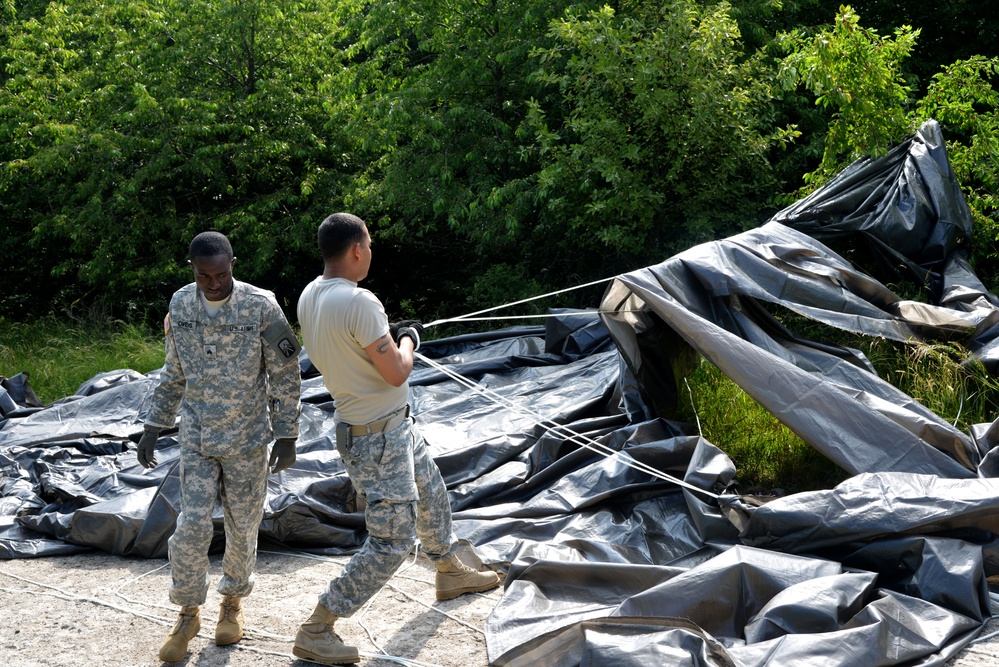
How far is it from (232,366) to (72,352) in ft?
24.1

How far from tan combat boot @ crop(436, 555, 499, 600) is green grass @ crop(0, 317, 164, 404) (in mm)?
5708

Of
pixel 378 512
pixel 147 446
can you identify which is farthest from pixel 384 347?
pixel 147 446

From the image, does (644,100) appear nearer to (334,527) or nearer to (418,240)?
(418,240)

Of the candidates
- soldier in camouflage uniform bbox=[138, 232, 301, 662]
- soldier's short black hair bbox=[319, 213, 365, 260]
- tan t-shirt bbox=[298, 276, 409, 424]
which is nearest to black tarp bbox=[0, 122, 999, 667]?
tan t-shirt bbox=[298, 276, 409, 424]

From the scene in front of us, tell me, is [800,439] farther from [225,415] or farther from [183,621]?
[183,621]

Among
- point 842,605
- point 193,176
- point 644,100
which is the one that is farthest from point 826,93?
point 193,176

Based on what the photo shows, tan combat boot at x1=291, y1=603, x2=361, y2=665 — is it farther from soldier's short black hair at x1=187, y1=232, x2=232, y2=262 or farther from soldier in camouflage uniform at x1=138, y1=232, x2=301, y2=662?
soldier's short black hair at x1=187, y1=232, x2=232, y2=262

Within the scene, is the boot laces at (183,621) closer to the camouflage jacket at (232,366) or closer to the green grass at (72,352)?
the camouflage jacket at (232,366)

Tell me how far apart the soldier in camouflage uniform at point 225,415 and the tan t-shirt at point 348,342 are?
0.16 meters

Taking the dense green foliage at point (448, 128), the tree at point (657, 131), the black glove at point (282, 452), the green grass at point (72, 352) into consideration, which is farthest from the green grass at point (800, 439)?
the green grass at point (72, 352)

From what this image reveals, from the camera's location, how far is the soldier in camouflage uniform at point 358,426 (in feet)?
10.9

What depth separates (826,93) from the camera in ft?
21.7

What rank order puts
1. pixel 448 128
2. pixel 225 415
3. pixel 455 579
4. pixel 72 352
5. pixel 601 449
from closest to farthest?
1. pixel 225 415
2. pixel 455 579
3. pixel 601 449
4. pixel 448 128
5. pixel 72 352

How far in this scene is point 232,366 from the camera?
11.4 ft
